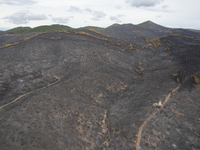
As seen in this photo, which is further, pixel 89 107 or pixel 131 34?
pixel 131 34

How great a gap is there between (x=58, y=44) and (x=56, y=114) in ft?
100

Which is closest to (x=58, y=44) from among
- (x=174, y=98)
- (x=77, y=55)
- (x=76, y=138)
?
(x=77, y=55)

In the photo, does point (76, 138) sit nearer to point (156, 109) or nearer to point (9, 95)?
point (156, 109)

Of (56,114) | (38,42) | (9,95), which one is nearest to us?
(56,114)

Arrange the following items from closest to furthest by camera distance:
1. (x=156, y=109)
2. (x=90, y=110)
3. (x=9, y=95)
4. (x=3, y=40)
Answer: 1. (x=156, y=109)
2. (x=90, y=110)
3. (x=9, y=95)
4. (x=3, y=40)

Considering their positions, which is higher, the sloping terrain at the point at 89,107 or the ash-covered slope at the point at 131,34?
the ash-covered slope at the point at 131,34

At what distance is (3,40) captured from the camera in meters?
57.8

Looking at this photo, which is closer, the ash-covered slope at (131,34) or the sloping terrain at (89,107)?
the sloping terrain at (89,107)

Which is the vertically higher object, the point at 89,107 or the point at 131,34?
the point at 131,34

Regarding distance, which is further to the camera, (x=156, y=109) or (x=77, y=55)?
(x=77, y=55)

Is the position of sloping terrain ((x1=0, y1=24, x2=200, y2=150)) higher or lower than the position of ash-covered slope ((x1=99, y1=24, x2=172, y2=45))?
lower

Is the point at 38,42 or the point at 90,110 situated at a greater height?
the point at 38,42

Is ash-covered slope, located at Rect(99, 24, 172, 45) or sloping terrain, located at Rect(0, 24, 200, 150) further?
ash-covered slope, located at Rect(99, 24, 172, 45)

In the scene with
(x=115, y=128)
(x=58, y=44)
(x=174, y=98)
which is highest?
(x=58, y=44)
